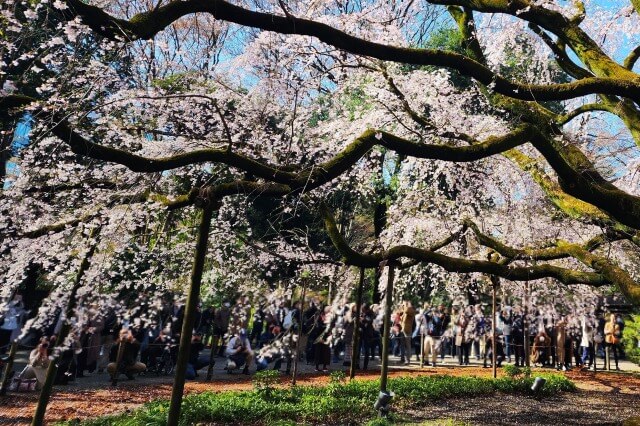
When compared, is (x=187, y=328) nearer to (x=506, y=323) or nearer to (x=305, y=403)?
(x=305, y=403)

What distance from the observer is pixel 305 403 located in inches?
289

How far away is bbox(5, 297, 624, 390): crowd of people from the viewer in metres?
11.1

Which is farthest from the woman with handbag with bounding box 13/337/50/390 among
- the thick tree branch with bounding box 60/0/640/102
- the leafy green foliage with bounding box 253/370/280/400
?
the thick tree branch with bounding box 60/0/640/102

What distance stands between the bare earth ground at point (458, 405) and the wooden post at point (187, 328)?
361 centimetres

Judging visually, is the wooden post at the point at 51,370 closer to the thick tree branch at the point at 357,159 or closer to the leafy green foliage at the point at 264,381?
the thick tree branch at the point at 357,159

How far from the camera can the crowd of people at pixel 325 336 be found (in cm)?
1111

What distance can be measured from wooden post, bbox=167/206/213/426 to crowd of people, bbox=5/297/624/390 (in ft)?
19.4

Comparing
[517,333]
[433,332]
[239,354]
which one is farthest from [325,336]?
[517,333]

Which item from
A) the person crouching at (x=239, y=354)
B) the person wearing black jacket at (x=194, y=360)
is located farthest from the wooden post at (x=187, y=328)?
the person crouching at (x=239, y=354)

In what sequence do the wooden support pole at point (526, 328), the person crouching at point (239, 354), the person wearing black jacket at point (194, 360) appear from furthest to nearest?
1. the wooden support pole at point (526, 328)
2. the person crouching at point (239, 354)
3. the person wearing black jacket at point (194, 360)

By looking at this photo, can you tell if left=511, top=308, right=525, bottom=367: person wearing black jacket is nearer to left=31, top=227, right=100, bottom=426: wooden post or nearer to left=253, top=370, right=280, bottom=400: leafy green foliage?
left=253, top=370, right=280, bottom=400: leafy green foliage

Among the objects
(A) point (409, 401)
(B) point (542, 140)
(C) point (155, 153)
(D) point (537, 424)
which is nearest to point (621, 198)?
→ (B) point (542, 140)

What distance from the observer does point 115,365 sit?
32.7ft

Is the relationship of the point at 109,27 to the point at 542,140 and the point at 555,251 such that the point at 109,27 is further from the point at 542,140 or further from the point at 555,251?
the point at 555,251
